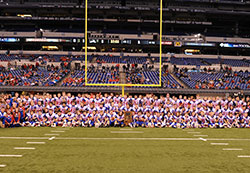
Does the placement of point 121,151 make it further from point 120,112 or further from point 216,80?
point 216,80

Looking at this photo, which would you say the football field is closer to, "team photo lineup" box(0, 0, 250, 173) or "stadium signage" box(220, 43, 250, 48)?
"team photo lineup" box(0, 0, 250, 173)

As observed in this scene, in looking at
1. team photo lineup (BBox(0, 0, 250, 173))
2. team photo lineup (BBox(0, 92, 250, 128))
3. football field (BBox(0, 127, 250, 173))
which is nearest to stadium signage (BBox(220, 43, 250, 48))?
team photo lineup (BBox(0, 0, 250, 173))

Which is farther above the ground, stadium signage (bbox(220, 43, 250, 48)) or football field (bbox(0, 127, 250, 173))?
stadium signage (bbox(220, 43, 250, 48))

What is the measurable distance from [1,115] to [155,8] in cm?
2530

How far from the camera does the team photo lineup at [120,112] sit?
1027 centimetres

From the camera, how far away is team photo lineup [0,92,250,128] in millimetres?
10273

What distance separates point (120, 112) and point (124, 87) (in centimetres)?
901

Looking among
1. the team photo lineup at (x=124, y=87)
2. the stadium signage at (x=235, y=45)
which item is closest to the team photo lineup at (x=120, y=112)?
the team photo lineup at (x=124, y=87)

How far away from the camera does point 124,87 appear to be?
1934 cm

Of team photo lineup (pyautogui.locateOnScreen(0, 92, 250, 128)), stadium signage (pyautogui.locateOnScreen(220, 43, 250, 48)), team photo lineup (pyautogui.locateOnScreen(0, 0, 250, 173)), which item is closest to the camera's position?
team photo lineup (pyautogui.locateOnScreen(0, 0, 250, 173))

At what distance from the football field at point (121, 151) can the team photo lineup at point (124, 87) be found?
0.10 feet

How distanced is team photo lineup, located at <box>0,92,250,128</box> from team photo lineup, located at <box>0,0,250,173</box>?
0.04 metres

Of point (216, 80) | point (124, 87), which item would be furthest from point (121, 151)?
point (216, 80)

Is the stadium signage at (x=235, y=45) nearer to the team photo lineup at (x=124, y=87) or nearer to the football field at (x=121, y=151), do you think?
the team photo lineup at (x=124, y=87)
